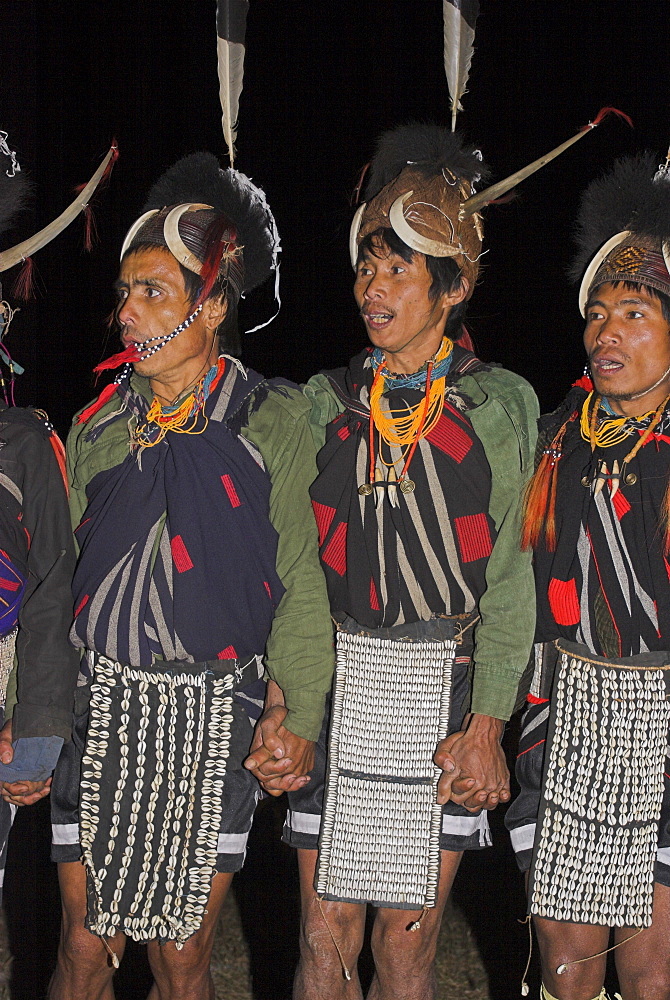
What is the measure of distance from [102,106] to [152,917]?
286 cm

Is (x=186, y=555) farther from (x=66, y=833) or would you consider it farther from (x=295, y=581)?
(x=66, y=833)

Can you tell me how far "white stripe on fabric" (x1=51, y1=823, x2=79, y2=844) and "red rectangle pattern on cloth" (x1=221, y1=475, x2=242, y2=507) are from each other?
800 mm

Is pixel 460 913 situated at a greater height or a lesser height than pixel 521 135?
lesser

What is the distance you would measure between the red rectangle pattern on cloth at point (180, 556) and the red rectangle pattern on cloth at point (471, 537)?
23.2 inches

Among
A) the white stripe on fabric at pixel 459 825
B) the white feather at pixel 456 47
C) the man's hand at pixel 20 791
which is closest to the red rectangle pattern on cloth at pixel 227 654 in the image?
the man's hand at pixel 20 791

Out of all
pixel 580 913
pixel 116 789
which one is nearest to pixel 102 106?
pixel 116 789

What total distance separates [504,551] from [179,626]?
0.72 m

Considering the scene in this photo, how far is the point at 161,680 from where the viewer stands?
7.54 ft

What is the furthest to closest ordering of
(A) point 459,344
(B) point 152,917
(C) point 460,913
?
(C) point 460,913, (A) point 459,344, (B) point 152,917

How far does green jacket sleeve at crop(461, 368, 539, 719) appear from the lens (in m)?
2.29

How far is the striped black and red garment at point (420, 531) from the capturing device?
2.35 metres

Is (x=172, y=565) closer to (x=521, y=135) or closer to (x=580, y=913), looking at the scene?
(x=580, y=913)

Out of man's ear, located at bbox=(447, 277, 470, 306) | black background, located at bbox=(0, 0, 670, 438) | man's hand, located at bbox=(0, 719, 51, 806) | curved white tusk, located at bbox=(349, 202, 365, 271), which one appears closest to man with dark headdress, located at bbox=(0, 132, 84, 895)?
man's hand, located at bbox=(0, 719, 51, 806)

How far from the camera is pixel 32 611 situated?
7.63ft
